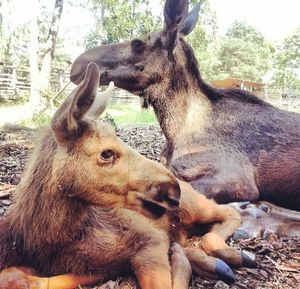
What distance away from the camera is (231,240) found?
404cm

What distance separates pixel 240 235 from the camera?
411cm

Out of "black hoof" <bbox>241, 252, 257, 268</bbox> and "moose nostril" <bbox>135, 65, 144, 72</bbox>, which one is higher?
"moose nostril" <bbox>135, 65, 144, 72</bbox>

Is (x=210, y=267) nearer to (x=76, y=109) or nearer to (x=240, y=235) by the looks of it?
(x=240, y=235)

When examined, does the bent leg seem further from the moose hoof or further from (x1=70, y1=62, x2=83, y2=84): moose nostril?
(x1=70, y1=62, x2=83, y2=84): moose nostril

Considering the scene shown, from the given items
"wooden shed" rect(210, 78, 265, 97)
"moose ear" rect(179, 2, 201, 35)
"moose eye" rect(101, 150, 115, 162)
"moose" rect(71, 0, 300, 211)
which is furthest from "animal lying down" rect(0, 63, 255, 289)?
"wooden shed" rect(210, 78, 265, 97)

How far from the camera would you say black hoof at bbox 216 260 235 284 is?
3148 mm

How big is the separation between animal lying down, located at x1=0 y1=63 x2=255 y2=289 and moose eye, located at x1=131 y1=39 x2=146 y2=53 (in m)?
3.06

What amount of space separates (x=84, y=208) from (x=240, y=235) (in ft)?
5.27

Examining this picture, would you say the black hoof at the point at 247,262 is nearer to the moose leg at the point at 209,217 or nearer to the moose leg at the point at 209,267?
the moose leg at the point at 209,217

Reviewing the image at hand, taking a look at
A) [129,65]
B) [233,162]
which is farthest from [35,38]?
[233,162]

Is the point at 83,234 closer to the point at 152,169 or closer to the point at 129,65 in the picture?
the point at 152,169

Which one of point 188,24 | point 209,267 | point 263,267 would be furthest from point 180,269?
point 188,24

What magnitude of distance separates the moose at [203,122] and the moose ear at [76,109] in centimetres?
205

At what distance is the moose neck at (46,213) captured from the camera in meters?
3.07
